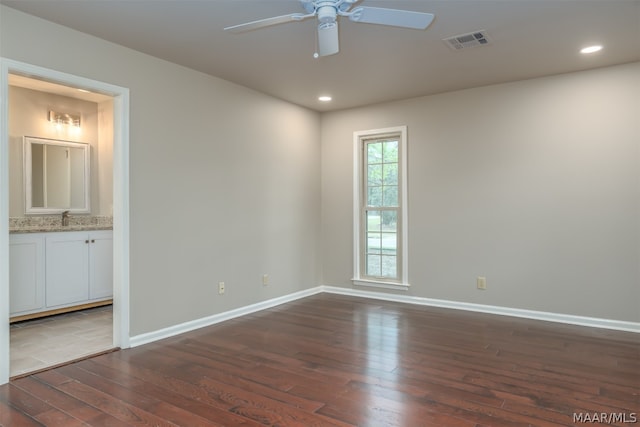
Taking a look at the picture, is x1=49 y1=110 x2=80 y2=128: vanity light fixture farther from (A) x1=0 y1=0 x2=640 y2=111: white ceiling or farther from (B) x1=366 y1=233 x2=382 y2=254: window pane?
(B) x1=366 y1=233 x2=382 y2=254: window pane

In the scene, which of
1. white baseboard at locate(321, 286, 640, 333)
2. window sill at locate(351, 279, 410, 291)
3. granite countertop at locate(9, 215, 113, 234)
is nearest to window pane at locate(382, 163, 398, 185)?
window sill at locate(351, 279, 410, 291)

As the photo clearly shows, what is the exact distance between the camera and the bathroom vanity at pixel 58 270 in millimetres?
4215

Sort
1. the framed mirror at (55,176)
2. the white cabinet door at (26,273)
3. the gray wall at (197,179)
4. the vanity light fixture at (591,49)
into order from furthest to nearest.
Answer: the framed mirror at (55,176), the white cabinet door at (26,273), the vanity light fixture at (591,49), the gray wall at (197,179)

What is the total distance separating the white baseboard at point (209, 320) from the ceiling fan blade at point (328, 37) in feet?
9.06

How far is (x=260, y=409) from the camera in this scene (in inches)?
95.3

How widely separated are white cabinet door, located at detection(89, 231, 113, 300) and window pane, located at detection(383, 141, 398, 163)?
3.51 m

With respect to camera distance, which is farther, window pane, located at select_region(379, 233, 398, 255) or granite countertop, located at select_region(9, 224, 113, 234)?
window pane, located at select_region(379, 233, 398, 255)

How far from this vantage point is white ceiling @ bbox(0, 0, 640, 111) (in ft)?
9.19

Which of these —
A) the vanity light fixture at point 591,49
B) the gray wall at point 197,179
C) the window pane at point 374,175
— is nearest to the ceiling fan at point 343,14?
the gray wall at point 197,179

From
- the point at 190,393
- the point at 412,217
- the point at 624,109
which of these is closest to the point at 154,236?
the point at 190,393

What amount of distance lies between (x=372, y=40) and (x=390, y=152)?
7.19ft

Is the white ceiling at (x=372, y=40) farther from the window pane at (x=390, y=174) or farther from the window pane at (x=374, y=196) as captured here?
the window pane at (x=374, y=196)

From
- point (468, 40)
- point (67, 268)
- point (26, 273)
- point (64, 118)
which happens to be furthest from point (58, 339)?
point (468, 40)

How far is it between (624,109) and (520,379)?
2832 millimetres
